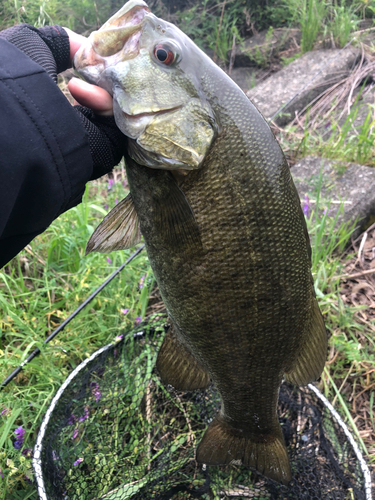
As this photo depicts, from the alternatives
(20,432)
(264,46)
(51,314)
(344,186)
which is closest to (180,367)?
(20,432)

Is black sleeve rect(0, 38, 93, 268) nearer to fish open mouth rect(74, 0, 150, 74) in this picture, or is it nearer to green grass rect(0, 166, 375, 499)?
fish open mouth rect(74, 0, 150, 74)

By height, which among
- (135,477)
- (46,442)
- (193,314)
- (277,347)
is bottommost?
(135,477)

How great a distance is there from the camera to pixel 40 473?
5.29ft

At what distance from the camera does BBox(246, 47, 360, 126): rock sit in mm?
4930

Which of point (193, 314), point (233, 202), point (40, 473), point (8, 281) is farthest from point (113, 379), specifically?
point (233, 202)

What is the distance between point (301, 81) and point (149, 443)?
16.4 ft

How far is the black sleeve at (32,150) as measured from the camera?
3.89ft

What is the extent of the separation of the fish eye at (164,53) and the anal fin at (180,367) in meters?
1.12

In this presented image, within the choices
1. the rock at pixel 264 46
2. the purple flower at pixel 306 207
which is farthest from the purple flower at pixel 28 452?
the rock at pixel 264 46

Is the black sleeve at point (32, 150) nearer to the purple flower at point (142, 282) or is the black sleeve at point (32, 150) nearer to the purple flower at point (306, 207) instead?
the purple flower at point (142, 282)

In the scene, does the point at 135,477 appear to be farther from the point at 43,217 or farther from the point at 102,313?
the point at 43,217

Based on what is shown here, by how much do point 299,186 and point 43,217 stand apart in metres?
2.70

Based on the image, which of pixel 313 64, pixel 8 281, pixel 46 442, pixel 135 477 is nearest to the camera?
pixel 46 442

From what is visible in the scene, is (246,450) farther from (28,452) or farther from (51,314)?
(51,314)
